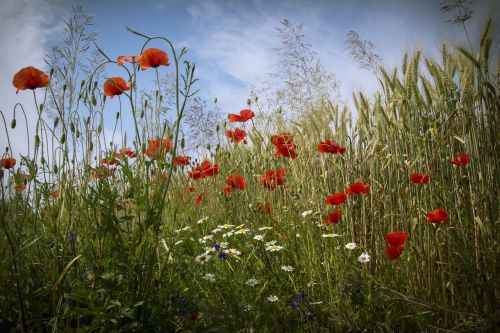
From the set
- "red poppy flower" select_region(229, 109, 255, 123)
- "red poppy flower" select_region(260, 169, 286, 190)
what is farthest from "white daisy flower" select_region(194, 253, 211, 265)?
"red poppy flower" select_region(229, 109, 255, 123)

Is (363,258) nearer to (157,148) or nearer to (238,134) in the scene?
(157,148)

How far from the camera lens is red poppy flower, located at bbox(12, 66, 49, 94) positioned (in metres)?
1.83

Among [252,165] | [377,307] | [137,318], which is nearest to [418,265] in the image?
[377,307]

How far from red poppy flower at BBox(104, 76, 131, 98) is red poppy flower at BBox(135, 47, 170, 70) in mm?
132

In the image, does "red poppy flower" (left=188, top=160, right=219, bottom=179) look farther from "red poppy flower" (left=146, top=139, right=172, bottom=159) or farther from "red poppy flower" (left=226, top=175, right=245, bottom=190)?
"red poppy flower" (left=146, top=139, right=172, bottom=159)

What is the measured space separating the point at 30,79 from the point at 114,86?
0.42 m

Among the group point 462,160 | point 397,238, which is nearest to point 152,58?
point 397,238

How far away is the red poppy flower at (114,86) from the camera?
1855 millimetres

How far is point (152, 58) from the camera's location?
1863 millimetres

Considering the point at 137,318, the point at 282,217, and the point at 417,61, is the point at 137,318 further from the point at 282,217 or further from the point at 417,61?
the point at 417,61

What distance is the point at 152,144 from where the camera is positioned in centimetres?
202

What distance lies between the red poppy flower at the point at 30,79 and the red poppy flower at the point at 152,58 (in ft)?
1.57

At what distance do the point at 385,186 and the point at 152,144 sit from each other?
4.50ft

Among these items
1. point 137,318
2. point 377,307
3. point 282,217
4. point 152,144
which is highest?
point 152,144
